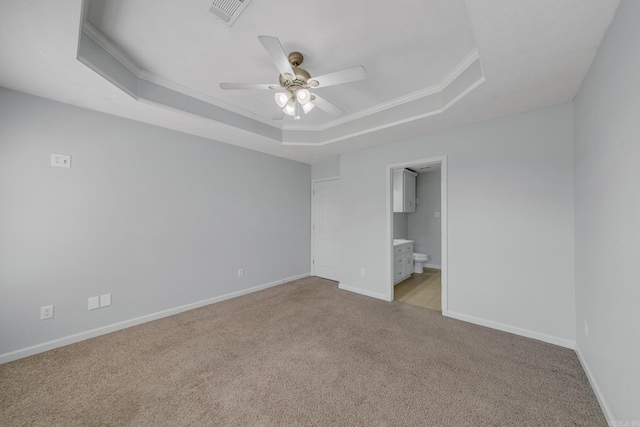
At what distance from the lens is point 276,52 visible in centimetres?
156

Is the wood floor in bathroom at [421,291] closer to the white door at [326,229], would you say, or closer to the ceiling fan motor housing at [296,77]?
the white door at [326,229]

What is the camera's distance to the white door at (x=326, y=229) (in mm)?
4598

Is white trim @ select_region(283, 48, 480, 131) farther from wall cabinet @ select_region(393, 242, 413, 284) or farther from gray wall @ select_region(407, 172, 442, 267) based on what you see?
gray wall @ select_region(407, 172, 442, 267)

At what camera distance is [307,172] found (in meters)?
4.90

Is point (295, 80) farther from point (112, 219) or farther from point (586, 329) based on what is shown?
point (586, 329)

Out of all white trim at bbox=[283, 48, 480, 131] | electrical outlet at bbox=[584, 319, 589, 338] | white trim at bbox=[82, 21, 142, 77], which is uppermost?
white trim at bbox=[283, 48, 480, 131]

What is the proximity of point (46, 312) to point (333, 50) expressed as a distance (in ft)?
11.7

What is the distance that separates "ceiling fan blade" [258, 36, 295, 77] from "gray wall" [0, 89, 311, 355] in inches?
83.4

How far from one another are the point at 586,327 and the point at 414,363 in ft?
4.64

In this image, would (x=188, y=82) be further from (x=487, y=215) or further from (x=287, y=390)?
(x=487, y=215)

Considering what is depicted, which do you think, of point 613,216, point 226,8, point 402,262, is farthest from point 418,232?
point 226,8

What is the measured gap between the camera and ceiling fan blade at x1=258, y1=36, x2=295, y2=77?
1443 mm

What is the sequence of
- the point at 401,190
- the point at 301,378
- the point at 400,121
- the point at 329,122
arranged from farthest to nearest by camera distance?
the point at 401,190 → the point at 329,122 → the point at 400,121 → the point at 301,378

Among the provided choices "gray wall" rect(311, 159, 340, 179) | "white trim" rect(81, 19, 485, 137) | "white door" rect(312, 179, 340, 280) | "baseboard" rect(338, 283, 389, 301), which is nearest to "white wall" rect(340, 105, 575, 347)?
"white trim" rect(81, 19, 485, 137)
